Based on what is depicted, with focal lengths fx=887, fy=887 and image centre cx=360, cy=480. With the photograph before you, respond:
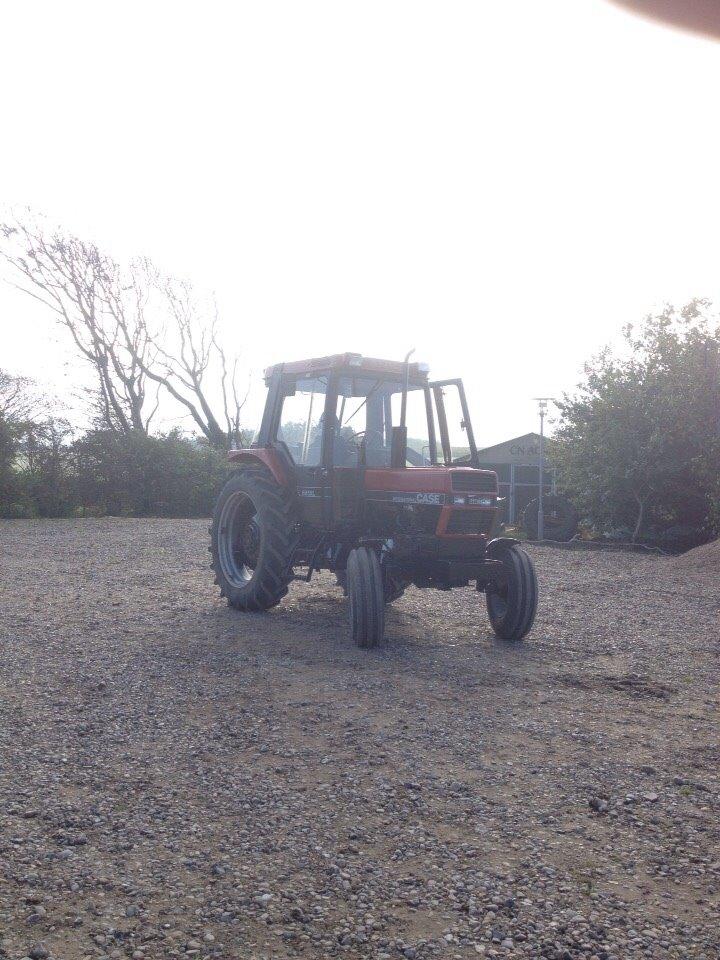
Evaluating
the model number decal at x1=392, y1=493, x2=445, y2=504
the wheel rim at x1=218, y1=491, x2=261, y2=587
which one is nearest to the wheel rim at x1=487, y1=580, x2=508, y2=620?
the model number decal at x1=392, y1=493, x2=445, y2=504

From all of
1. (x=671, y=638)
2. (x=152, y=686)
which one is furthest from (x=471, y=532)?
(x=152, y=686)

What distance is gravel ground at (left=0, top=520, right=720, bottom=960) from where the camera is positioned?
2.98m

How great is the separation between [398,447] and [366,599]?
1.46m

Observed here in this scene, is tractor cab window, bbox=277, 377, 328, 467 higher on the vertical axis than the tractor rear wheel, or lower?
higher

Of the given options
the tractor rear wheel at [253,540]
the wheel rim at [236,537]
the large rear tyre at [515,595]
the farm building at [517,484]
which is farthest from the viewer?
the farm building at [517,484]

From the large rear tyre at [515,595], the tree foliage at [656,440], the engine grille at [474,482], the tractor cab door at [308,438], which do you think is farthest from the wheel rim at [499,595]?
the tree foliage at [656,440]

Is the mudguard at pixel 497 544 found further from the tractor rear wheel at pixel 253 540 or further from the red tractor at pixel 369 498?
the tractor rear wheel at pixel 253 540

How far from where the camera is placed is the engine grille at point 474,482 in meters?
7.47

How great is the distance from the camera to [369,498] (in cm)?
782

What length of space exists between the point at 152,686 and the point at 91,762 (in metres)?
1.45

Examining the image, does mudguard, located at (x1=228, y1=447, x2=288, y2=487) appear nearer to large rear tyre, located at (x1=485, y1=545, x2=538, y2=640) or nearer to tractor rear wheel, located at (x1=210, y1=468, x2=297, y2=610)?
tractor rear wheel, located at (x1=210, y1=468, x2=297, y2=610)

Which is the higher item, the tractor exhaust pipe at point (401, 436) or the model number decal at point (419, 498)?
the tractor exhaust pipe at point (401, 436)

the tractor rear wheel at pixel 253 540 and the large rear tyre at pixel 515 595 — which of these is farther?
the tractor rear wheel at pixel 253 540

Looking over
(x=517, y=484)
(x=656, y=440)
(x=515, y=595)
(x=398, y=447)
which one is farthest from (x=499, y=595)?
(x=517, y=484)
